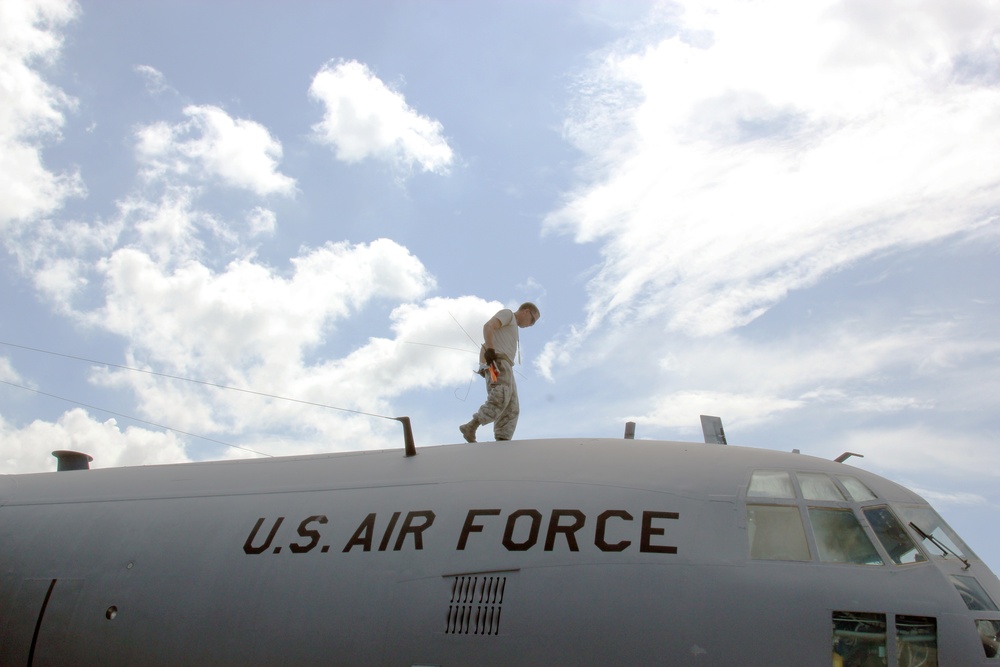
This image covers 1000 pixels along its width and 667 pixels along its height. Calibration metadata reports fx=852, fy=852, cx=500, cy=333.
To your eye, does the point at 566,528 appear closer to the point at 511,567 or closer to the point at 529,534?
the point at 529,534

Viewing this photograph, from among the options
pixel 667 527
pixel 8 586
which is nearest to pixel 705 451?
pixel 667 527

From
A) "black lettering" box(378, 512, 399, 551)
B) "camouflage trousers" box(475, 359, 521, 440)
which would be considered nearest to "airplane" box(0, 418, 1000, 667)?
"black lettering" box(378, 512, 399, 551)

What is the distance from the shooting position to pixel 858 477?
24.5ft

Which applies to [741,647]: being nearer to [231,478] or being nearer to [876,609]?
[876,609]

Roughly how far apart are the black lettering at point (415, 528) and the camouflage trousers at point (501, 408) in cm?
246

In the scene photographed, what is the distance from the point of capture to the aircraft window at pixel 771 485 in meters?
7.15

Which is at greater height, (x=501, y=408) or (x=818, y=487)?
(x=501, y=408)

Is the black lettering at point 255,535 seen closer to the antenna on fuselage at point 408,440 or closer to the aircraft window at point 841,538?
the antenna on fuselage at point 408,440

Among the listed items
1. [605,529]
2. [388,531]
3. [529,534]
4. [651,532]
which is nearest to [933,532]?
[651,532]

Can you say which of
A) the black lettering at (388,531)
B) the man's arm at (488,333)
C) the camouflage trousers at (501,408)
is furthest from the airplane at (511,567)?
the man's arm at (488,333)

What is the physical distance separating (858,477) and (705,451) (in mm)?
1361

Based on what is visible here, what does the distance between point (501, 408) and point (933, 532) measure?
481 centimetres

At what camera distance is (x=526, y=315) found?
11117 mm

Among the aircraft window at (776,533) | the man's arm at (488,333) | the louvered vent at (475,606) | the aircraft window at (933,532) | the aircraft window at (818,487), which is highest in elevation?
the man's arm at (488,333)
